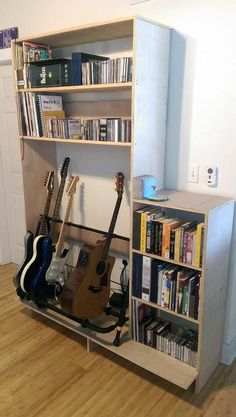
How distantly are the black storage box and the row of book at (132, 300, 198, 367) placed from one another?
4.97 feet

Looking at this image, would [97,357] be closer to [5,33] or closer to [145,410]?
[145,410]

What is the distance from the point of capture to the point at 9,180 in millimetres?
3254

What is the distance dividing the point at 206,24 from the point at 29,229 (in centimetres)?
185

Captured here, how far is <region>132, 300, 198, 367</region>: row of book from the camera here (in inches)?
74.0

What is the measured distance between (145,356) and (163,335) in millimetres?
166

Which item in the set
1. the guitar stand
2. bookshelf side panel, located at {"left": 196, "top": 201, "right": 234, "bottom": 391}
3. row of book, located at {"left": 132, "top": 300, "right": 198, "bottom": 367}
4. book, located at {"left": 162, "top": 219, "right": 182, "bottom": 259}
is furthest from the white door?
bookshelf side panel, located at {"left": 196, "top": 201, "right": 234, "bottom": 391}

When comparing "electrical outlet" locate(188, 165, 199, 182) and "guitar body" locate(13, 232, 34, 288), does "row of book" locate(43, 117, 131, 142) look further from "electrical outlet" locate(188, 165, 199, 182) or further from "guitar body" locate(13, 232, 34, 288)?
"guitar body" locate(13, 232, 34, 288)

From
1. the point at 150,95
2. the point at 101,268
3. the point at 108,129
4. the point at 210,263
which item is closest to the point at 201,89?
the point at 150,95

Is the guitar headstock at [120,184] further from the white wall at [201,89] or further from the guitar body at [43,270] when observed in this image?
the guitar body at [43,270]

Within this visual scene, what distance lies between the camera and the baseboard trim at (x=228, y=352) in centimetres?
206

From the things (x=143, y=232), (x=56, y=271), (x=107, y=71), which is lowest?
(x=56, y=271)

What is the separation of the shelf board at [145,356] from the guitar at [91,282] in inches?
5.6

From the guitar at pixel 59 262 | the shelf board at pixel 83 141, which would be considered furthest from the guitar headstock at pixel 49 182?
the shelf board at pixel 83 141

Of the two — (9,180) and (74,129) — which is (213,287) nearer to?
(74,129)
